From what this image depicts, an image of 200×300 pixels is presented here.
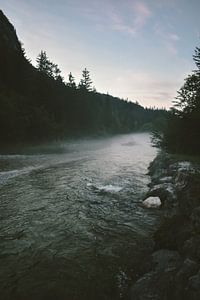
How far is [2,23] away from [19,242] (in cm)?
8072

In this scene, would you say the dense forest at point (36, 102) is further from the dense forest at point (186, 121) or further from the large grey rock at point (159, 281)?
the large grey rock at point (159, 281)

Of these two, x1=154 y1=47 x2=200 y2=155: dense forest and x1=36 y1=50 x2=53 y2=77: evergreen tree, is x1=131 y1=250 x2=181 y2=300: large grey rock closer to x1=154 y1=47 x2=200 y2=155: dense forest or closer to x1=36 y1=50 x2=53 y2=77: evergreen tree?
x1=154 y1=47 x2=200 y2=155: dense forest

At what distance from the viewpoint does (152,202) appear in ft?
40.9

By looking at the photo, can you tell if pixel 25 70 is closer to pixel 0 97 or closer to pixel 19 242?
pixel 0 97

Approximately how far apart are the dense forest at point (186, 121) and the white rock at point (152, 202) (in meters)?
13.8

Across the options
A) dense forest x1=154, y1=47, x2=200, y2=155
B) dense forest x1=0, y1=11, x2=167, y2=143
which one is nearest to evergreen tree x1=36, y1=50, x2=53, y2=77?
dense forest x1=0, y1=11, x2=167, y2=143

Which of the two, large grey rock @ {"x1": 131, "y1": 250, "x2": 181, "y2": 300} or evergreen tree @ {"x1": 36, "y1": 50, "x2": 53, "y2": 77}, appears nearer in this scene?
large grey rock @ {"x1": 131, "y1": 250, "x2": 181, "y2": 300}

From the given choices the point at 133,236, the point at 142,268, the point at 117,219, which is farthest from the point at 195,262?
the point at 117,219

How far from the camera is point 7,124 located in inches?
1487

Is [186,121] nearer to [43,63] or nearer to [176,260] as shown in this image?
[176,260]

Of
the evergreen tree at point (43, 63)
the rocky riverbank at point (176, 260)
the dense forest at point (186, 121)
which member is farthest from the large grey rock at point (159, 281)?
the evergreen tree at point (43, 63)

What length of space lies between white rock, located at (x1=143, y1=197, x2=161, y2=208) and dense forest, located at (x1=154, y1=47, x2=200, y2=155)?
13783 mm

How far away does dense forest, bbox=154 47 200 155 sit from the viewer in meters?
24.6

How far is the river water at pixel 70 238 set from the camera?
20.4ft
